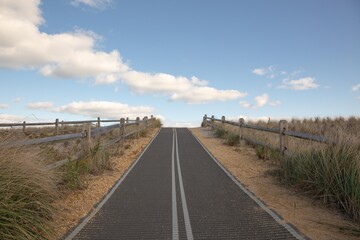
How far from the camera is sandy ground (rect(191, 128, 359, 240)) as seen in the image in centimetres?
702

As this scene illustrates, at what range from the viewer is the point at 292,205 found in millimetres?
8734

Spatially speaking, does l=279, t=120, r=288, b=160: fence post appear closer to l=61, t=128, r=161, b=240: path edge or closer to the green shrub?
the green shrub

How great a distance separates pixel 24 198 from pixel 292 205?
564cm

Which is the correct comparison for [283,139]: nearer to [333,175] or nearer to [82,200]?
[333,175]

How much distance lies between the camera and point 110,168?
13.2 metres

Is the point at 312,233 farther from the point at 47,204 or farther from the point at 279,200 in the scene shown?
the point at 47,204

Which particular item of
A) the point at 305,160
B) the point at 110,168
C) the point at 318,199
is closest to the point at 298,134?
the point at 305,160

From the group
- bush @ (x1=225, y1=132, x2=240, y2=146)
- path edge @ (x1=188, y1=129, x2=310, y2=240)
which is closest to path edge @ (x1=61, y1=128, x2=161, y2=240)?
path edge @ (x1=188, y1=129, x2=310, y2=240)

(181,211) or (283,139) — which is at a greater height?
(283,139)

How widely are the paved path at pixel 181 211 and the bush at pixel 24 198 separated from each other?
25.4 inches

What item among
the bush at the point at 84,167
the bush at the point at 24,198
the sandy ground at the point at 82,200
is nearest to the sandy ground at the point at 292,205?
the sandy ground at the point at 82,200

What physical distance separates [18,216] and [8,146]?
1.73 meters

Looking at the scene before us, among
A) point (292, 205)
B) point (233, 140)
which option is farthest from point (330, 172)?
point (233, 140)

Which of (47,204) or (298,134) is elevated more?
(298,134)
